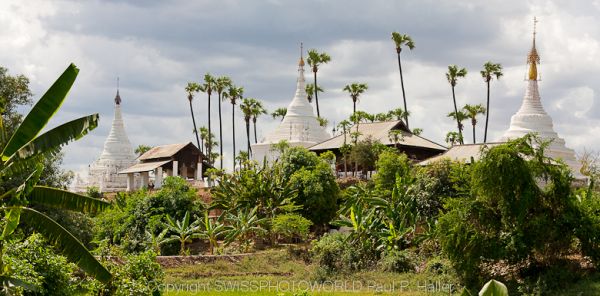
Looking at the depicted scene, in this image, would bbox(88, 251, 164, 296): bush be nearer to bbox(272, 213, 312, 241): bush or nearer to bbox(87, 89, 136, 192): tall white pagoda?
bbox(272, 213, 312, 241): bush

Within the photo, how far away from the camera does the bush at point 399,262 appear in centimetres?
2922

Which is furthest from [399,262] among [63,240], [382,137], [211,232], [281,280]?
[382,137]

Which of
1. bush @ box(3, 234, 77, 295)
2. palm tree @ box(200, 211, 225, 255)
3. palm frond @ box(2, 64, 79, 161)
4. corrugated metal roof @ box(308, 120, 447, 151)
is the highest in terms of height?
corrugated metal roof @ box(308, 120, 447, 151)

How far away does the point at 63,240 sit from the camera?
1502cm

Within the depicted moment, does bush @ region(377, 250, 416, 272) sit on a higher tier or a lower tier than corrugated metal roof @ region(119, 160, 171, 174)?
lower

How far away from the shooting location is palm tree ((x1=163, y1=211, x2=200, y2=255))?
35.7 metres

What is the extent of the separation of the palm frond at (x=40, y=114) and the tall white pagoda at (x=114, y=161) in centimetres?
4688

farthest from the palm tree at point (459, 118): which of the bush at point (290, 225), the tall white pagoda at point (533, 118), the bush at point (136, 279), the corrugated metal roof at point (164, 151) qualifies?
the bush at point (136, 279)

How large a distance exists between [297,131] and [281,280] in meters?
32.9

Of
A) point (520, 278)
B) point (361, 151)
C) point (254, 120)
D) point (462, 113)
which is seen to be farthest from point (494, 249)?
point (254, 120)

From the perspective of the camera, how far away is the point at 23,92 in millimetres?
29656

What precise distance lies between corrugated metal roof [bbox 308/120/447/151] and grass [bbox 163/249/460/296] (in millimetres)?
19546

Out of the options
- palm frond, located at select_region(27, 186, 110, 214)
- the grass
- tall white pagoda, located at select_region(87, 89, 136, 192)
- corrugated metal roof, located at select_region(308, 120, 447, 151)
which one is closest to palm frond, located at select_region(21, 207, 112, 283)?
palm frond, located at select_region(27, 186, 110, 214)

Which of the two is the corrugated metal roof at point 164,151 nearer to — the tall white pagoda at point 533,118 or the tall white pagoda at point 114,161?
the tall white pagoda at point 114,161
